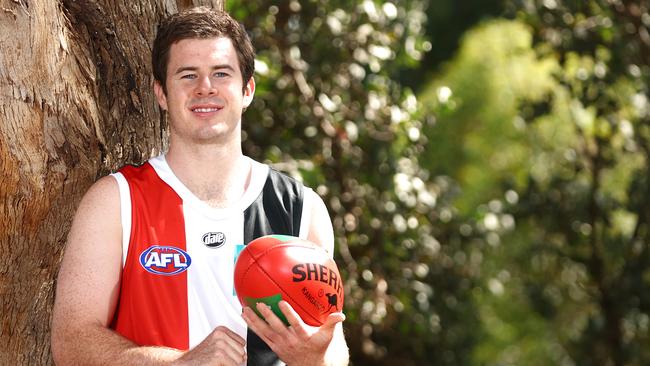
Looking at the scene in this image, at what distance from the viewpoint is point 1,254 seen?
11.0 feet

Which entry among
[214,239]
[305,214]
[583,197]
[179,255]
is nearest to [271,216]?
[305,214]

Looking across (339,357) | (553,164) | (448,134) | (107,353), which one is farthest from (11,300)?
(448,134)

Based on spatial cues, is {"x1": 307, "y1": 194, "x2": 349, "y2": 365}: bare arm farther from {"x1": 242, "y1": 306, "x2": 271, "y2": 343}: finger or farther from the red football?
{"x1": 242, "y1": 306, "x2": 271, "y2": 343}: finger

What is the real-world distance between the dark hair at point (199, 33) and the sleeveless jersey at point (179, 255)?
334 mm

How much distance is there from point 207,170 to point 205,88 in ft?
0.91

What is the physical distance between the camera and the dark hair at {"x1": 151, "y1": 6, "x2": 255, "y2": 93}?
10.6 ft

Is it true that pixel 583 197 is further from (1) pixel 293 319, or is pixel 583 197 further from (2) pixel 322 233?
A: (1) pixel 293 319

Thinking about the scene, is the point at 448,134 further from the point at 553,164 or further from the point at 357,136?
the point at 357,136

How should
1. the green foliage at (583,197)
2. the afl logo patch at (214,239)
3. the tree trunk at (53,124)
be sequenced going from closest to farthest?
the afl logo patch at (214,239) → the tree trunk at (53,124) → the green foliage at (583,197)

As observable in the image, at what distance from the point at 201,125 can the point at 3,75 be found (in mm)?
678

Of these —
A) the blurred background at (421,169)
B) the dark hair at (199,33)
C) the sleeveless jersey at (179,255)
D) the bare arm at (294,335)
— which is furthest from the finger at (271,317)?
the blurred background at (421,169)

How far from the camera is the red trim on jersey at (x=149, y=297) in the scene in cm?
309

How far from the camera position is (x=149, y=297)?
3.11 meters

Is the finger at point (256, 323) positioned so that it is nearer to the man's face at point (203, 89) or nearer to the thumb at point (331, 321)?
the thumb at point (331, 321)
